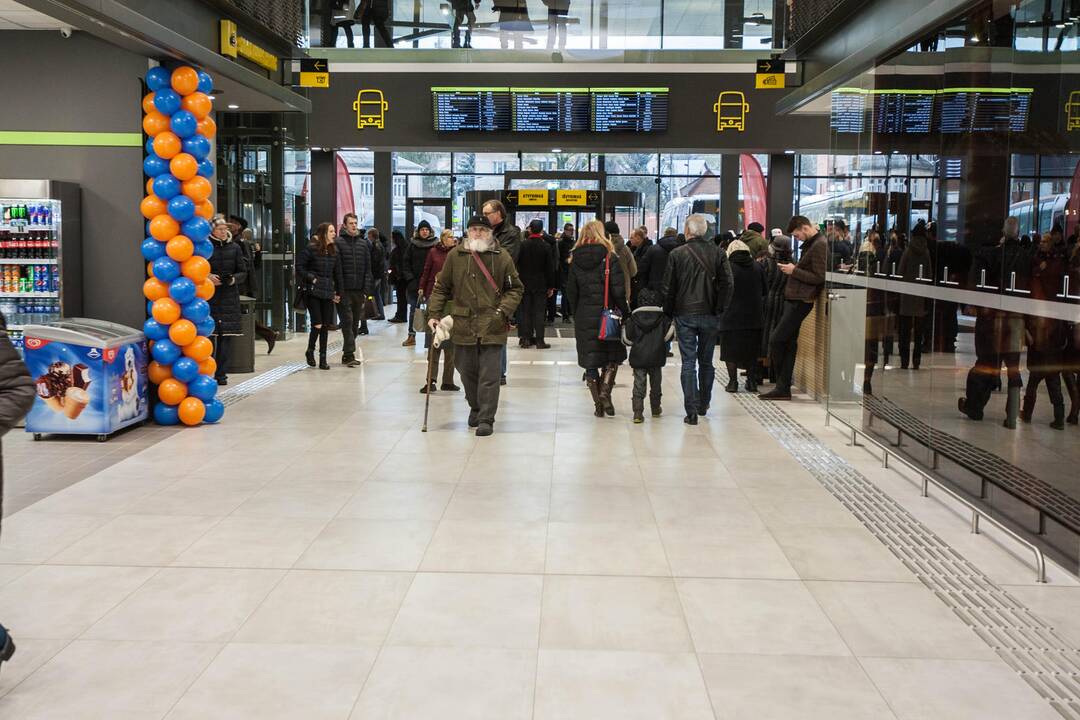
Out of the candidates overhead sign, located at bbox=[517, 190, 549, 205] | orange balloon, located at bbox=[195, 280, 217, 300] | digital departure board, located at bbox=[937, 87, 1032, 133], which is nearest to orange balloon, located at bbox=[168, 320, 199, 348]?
orange balloon, located at bbox=[195, 280, 217, 300]

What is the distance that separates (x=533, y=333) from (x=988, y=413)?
33.0 feet

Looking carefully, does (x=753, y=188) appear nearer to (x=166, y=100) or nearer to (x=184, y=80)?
(x=184, y=80)

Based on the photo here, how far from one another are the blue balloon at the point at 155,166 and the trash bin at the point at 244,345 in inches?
149

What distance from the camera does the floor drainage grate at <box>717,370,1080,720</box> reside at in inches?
147

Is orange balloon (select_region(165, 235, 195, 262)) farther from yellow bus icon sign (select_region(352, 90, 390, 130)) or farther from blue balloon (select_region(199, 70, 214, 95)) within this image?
yellow bus icon sign (select_region(352, 90, 390, 130))

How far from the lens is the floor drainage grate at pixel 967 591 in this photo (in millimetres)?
3744

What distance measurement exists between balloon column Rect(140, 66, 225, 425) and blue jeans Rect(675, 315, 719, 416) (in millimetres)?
3838

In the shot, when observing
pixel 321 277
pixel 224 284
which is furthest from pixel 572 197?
pixel 224 284

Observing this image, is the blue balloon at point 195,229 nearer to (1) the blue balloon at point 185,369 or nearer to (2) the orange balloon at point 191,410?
(1) the blue balloon at point 185,369

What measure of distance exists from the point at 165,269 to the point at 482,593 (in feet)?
15.6

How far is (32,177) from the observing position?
856cm

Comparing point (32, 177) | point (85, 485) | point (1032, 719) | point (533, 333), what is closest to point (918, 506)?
point (1032, 719)

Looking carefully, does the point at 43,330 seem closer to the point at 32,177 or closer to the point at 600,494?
the point at 32,177

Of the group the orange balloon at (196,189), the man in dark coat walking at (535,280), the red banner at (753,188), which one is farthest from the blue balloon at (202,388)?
the red banner at (753,188)
